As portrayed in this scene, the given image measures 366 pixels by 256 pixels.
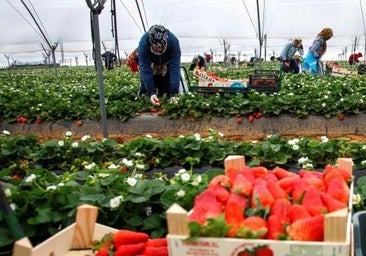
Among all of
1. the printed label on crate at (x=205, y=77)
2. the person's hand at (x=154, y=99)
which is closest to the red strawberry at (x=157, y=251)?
the person's hand at (x=154, y=99)

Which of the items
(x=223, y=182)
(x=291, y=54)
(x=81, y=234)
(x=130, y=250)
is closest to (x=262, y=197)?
(x=223, y=182)

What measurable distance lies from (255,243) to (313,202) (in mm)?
298

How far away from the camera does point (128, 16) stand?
26344 mm

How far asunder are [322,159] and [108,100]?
5161 mm

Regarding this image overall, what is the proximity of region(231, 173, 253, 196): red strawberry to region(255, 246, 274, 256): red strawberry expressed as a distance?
266 millimetres

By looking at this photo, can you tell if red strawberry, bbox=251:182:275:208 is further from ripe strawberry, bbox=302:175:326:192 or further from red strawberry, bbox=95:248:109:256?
red strawberry, bbox=95:248:109:256

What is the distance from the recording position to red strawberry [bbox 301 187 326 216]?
159cm

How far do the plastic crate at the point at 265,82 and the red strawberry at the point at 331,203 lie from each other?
6.86 meters

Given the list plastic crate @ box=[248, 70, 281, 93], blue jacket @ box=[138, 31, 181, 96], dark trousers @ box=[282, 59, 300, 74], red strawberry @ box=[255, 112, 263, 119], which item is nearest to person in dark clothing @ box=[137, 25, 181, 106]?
blue jacket @ box=[138, 31, 181, 96]

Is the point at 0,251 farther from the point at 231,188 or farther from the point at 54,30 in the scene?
the point at 54,30

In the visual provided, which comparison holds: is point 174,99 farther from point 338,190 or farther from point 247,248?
point 247,248

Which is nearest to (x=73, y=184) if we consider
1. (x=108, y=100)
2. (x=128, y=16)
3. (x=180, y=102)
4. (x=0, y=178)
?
(x=0, y=178)

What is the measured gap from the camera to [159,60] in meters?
6.38

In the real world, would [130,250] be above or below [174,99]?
below
